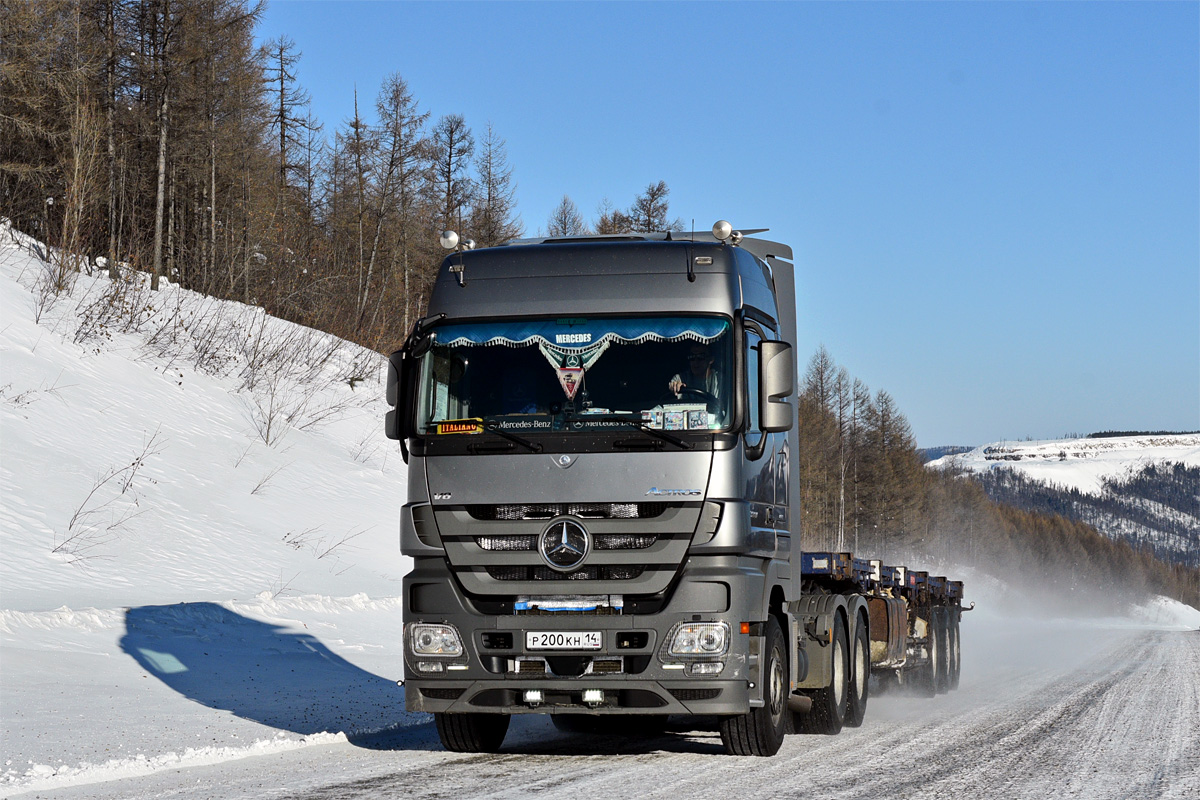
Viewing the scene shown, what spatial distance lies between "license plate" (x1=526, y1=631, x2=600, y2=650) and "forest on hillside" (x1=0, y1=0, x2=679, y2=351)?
20451 millimetres

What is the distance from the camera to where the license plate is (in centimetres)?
832

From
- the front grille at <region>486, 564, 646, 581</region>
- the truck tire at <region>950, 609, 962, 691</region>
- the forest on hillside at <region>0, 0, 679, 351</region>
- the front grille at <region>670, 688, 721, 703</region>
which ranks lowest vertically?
the truck tire at <region>950, 609, 962, 691</region>

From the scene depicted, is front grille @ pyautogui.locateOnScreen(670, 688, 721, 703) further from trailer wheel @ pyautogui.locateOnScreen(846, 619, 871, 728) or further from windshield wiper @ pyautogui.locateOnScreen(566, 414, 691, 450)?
trailer wheel @ pyautogui.locateOnScreen(846, 619, 871, 728)

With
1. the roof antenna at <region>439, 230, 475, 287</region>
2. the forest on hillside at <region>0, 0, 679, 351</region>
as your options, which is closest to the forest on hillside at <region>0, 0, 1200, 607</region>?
the forest on hillside at <region>0, 0, 679, 351</region>

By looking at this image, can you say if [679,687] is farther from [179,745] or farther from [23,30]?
[23,30]

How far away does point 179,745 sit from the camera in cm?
909

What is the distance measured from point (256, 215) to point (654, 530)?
3676 centimetres

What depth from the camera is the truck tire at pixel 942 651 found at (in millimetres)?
17391

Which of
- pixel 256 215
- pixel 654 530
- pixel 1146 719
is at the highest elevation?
pixel 256 215

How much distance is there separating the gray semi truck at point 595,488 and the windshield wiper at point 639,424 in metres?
0.01

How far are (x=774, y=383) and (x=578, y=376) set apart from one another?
135cm

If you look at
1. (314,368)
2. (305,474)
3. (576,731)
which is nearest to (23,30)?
(314,368)

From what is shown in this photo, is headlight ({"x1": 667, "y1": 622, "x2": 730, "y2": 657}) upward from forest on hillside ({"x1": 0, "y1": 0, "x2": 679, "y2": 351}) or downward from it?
downward

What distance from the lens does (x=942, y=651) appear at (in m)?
17.9
